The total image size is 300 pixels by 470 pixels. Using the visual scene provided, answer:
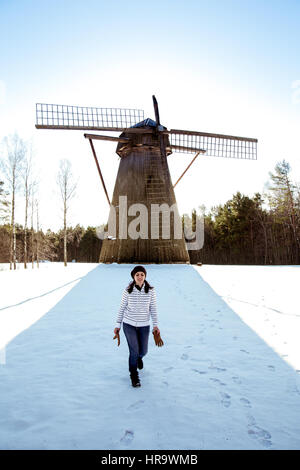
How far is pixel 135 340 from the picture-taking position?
3.33 meters

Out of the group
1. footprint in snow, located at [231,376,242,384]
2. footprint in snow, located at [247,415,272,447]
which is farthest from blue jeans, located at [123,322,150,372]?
footprint in snow, located at [247,415,272,447]

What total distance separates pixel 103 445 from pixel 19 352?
8.55 feet

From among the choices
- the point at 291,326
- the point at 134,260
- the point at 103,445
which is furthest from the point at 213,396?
the point at 134,260

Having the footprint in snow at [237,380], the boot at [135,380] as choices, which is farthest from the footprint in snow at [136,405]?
the footprint in snow at [237,380]

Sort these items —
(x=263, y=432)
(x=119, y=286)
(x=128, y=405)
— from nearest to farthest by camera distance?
(x=263, y=432)
(x=128, y=405)
(x=119, y=286)

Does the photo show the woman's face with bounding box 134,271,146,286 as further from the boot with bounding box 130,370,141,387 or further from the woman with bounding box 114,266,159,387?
the boot with bounding box 130,370,141,387

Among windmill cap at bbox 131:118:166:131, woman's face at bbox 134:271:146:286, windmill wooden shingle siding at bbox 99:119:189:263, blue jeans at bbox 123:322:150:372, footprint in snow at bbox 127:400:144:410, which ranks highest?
windmill cap at bbox 131:118:166:131

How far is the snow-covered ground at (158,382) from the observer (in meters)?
2.28

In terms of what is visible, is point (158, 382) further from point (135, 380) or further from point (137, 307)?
point (137, 307)

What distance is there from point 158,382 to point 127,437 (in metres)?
1.08

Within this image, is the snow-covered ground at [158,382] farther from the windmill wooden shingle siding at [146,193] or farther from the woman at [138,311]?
the windmill wooden shingle siding at [146,193]

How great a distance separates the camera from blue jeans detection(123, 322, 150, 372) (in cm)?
326
